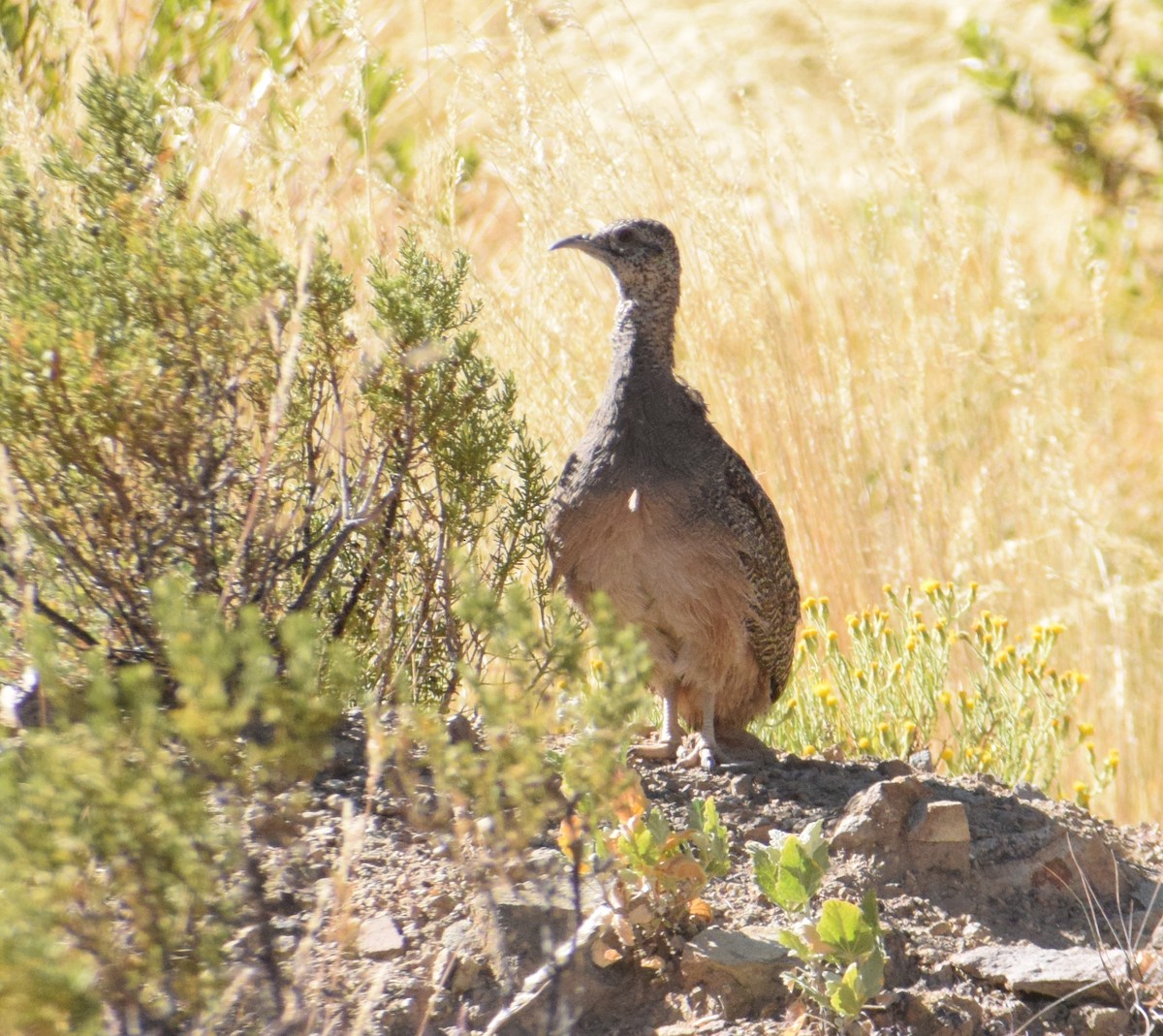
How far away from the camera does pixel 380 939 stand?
110 inches

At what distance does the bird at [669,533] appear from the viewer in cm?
385

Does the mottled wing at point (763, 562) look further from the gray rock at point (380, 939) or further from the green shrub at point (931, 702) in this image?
the gray rock at point (380, 939)

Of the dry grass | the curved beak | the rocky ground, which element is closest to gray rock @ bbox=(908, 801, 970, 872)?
the rocky ground

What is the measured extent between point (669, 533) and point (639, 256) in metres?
0.91

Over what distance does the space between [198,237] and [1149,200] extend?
17.6 feet

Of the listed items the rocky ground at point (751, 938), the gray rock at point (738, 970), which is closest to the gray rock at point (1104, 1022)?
the rocky ground at point (751, 938)

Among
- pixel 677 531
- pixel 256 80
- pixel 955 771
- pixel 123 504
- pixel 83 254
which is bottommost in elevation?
pixel 955 771

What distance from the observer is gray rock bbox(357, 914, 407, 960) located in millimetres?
2775

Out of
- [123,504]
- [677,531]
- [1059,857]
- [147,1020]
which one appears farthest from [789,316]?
[147,1020]

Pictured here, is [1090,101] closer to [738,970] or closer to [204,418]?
[204,418]

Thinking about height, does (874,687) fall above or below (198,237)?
below

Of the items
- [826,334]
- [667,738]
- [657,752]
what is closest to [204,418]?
[657,752]

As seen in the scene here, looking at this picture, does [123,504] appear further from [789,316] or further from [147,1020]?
Answer: [789,316]

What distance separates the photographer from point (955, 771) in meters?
4.34
